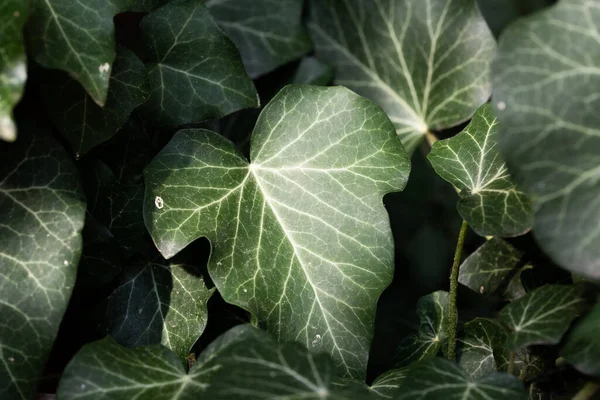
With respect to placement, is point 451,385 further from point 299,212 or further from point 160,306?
point 160,306

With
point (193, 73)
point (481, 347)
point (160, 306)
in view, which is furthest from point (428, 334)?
point (193, 73)

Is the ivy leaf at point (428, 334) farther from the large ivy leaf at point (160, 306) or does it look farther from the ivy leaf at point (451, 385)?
the large ivy leaf at point (160, 306)

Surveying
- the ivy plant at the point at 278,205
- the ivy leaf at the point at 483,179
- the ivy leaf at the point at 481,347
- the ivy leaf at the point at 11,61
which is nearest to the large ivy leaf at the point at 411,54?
the ivy plant at the point at 278,205

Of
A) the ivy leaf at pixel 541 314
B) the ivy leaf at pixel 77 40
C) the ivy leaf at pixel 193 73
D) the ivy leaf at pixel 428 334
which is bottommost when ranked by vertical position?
the ivy leaf at pixel 428 334

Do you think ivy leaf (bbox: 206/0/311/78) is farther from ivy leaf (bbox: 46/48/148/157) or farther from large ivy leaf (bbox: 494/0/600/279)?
large ivy leaf (bbox: 494/0/600/279)

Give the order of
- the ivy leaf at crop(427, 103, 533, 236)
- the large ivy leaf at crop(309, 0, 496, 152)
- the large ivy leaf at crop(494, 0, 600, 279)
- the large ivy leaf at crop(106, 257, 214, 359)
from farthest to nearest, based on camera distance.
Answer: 1. the large ivy leaf at crop(309, 0, 496, 152)
2. the large ivy leaf at crop(106, 257, 214, 359)
3. the ivy leaf at crop(427, 103, 533, 236)
4. the large ivy leaf at crop(494, 0, 600, 279)

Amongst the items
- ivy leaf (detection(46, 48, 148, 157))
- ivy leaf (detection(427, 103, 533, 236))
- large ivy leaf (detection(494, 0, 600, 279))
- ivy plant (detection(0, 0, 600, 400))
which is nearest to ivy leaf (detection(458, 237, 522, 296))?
ivy plant (detection(0, 0, 600, 400))

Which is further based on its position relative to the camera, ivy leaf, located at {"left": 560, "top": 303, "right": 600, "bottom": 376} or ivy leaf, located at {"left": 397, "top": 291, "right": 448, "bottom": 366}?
ivy leaf, located at {"left": 397, "top": 291, "right": 448, "bottom": 366}

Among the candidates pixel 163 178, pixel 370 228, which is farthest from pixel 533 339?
pixel 163 178
